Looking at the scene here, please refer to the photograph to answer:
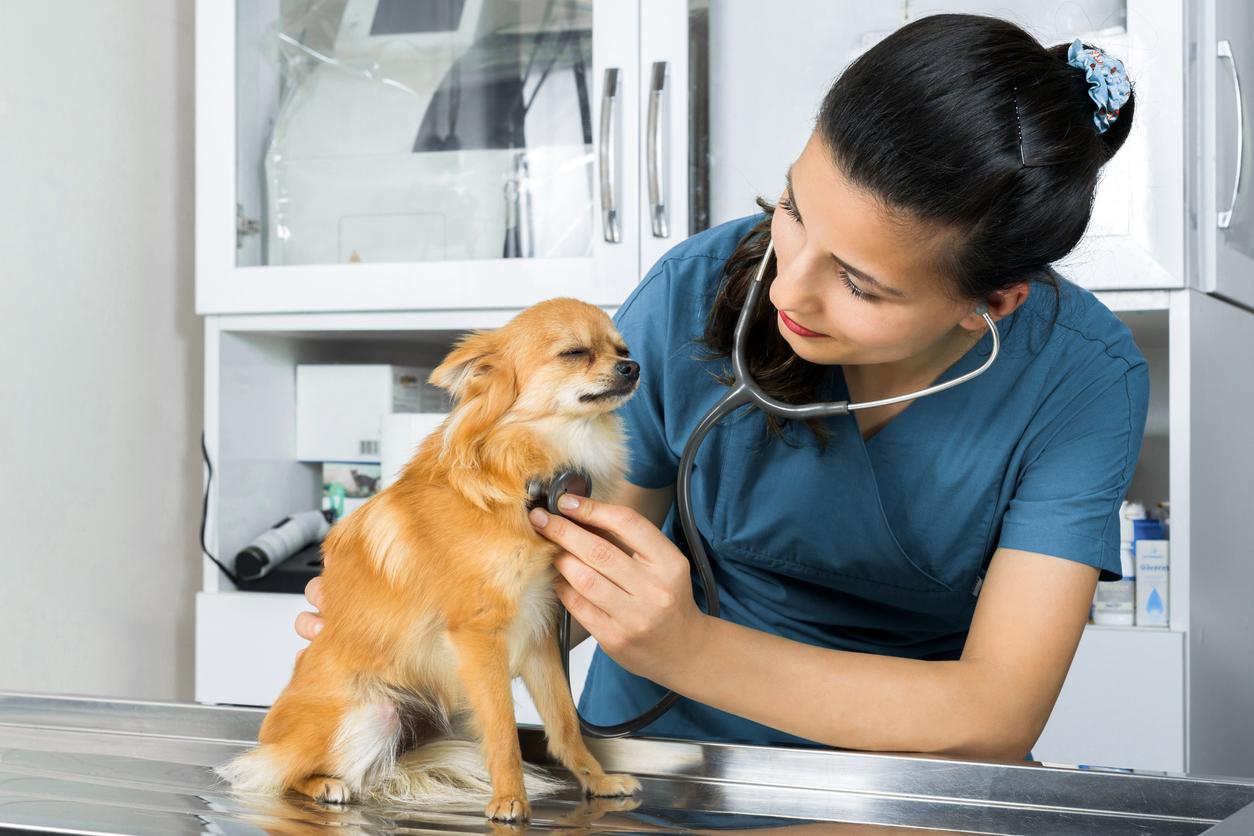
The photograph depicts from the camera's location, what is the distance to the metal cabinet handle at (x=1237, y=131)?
1618 mm

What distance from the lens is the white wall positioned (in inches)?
71.9

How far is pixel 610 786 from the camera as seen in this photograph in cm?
79

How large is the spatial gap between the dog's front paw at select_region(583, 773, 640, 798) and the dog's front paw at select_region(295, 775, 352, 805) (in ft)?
0.57

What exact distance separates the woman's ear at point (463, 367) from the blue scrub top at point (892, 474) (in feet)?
0.72

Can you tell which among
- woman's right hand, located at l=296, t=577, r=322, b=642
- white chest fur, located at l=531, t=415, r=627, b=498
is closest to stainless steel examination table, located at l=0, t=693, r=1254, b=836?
woman's right hand, located at l=296, t=577, r=322, b=642

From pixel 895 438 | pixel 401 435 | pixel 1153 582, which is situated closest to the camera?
pixel 895 438

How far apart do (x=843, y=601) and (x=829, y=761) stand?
1.15 feet

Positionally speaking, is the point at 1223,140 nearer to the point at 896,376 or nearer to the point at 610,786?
the point at 896,376

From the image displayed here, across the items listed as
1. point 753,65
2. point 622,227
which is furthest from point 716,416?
point 753,65

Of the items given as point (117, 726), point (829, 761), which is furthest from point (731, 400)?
point (117, 726)

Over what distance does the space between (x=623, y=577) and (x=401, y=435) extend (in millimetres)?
1243

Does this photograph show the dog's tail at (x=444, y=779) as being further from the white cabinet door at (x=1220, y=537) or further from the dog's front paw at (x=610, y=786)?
the white cabinet door at (x=1220, y=537)

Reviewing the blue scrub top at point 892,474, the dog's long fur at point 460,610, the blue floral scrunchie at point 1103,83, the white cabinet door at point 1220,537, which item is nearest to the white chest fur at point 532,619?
the dog's long fur at point 460,610

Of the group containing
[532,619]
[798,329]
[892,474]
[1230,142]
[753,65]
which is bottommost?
[532,619]
